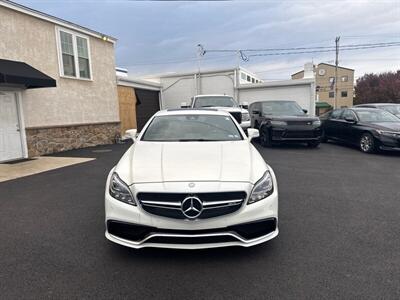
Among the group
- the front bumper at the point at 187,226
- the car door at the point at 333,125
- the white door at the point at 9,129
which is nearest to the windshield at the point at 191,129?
the front bumper at the point at 187,226

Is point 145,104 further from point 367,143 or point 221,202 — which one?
point 221,202

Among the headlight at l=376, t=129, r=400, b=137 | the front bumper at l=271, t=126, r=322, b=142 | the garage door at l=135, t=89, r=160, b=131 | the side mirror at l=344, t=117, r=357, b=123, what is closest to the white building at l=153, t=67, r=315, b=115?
the garage door at l=135, t=89, r=160, b=131

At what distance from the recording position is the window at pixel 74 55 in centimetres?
1121

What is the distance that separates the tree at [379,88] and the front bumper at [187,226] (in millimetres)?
42126

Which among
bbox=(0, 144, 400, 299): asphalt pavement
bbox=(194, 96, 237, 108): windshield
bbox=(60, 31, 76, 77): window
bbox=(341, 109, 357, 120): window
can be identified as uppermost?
bbox=(60, 31, 76, 77): window

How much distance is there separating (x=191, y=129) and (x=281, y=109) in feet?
24.9

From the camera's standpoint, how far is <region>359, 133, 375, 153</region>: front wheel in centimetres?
929

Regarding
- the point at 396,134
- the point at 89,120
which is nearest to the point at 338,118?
the point at 396,134

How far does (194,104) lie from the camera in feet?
40.1

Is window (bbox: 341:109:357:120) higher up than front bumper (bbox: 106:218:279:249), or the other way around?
window (bbox: 341:109:357:120)

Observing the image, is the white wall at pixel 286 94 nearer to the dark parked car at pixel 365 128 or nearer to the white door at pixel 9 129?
→ the dark parked car at pixel 365 128

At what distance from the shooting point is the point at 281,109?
37.0ft

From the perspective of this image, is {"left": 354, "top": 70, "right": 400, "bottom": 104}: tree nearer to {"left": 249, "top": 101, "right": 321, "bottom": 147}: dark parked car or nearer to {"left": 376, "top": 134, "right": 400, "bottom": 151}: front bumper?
{"left": 249, "top": 101, "right": 321, "bottom": 147}: dark parked car

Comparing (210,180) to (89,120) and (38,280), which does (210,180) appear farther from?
(89,120)
